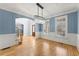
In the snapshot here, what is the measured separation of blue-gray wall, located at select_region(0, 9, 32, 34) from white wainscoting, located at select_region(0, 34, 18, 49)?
0.30ft

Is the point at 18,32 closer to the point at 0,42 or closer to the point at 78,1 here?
the point at 0,42

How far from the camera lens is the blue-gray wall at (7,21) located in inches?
77.1

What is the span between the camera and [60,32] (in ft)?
7.21

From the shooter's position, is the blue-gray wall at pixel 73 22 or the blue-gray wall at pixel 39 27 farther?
the blue-gray wall at pixel 39 27

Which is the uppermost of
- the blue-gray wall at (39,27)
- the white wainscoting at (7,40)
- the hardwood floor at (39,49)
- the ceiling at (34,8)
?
the ceiling at (34,8)

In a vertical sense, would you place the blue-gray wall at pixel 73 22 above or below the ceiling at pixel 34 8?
below

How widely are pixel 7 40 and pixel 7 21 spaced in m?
0.44

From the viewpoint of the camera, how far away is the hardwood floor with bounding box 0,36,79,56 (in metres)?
1.87

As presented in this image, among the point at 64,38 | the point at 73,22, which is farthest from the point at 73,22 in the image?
the point at 64,38

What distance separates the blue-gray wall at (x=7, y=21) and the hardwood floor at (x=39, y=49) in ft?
1.36

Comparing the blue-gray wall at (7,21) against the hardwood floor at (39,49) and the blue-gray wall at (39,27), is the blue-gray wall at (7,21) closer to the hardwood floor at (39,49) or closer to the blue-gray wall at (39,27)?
the hardwood floor at (39,49)

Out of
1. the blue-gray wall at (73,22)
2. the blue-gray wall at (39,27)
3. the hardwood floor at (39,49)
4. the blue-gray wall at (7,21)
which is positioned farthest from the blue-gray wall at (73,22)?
the blue-gray wall at (7,21)

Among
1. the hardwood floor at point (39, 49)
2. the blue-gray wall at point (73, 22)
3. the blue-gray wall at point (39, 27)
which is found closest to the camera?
the hardwood floor at point (39, 49)

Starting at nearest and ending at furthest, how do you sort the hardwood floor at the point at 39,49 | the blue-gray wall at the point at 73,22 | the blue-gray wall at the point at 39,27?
1. the hardwood floor at the point at 39,49
2. the blue-gray wall at the point at 73,22
3. the blue-gray wall at the point at 39,27
